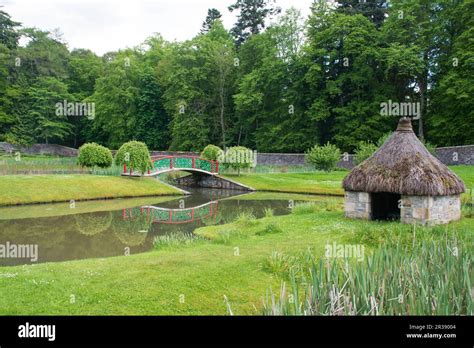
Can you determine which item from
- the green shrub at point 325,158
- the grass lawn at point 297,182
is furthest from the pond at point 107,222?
the green shrub at point 325,158

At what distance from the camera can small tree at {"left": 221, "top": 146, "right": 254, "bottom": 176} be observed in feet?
112

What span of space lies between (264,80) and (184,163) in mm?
17286

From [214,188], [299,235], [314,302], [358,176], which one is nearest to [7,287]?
[314,302]

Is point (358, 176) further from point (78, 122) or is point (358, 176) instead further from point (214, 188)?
point (78, 122)

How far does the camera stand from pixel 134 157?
2947 centimetres

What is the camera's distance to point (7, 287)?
309 inches

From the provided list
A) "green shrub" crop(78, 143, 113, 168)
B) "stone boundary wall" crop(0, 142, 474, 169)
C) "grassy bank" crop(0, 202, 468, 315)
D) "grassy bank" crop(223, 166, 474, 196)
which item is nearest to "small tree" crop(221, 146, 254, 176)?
"grassy bank" crop(223, 166, 474, 196)


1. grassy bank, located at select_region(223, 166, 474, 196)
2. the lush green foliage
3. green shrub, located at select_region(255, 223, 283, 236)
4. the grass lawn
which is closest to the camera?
the lush green foliage

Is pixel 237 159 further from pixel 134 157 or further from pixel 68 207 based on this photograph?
pixel 68 207

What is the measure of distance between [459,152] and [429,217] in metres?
22.8

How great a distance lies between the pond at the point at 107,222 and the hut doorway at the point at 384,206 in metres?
5.51

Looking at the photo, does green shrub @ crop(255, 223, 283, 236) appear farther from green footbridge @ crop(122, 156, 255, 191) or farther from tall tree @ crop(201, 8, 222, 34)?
tall tree @ crop(201, 8, 222, 34)

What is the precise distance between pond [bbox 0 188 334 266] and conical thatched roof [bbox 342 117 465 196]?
6319 millimetres

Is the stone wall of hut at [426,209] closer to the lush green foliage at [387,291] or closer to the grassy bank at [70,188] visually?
the lush green foliage at [387,291]
